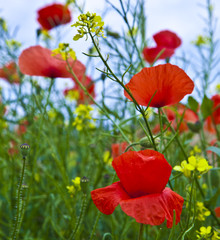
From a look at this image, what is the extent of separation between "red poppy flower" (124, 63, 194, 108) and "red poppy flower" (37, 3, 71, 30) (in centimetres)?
82

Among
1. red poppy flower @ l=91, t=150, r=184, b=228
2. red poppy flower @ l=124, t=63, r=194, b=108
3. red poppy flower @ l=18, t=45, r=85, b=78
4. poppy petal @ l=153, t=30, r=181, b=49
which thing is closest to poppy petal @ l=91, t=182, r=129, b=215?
red poppy flower @ l=91, t=150, r=184, b=228

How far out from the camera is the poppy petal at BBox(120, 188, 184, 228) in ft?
0.90

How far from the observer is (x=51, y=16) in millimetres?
1093

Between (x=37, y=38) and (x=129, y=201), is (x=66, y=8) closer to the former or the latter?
(x=37, y=38)

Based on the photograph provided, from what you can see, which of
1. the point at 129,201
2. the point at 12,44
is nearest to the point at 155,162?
the point at 129,201

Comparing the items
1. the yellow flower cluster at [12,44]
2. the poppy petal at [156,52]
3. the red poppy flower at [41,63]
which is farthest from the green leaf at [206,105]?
the yellow flower cluster at [12,44]

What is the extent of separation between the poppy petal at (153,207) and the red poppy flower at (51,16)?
0.91 m

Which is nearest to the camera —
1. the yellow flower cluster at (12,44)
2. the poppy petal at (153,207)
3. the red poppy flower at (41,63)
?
the poppy petal at (153,207)

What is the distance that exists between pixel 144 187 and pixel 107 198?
4cm

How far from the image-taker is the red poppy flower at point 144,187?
0.94ft

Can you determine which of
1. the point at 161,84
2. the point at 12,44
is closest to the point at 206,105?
the point at 161,84

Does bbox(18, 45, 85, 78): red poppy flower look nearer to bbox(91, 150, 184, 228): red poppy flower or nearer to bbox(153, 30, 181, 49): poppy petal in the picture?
bbox(153, 30, 181, 49): poppy petal

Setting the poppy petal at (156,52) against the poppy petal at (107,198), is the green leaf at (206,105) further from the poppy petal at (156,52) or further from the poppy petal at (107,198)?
the poppy petal at (107,198)

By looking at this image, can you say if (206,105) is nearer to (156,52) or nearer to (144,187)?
(156,52)
